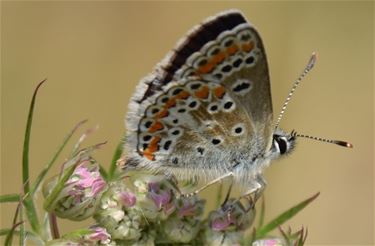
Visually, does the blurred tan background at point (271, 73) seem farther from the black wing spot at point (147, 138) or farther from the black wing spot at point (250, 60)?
the black wing spot at point (250, 60)

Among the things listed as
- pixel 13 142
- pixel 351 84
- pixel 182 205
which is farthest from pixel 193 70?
pixel 351 84

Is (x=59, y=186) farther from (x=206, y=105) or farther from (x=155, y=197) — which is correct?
(x=206, y=105)

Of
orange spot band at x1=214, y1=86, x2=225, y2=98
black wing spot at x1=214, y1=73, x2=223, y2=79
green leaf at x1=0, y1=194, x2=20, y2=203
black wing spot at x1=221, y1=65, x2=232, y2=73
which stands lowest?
green leaf at x1=0, y1=194, x2=20, y2=203

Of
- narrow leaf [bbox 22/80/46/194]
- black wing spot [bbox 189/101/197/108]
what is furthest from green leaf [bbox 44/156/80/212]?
black wing spot [bbox 189/101/197/108]

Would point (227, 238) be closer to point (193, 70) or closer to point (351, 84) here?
point (193, 70)

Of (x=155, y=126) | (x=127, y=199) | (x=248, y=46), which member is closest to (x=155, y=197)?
(x=127, y=199)

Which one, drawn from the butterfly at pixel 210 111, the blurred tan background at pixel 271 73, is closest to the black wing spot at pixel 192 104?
the butterfly at pixel 210 111

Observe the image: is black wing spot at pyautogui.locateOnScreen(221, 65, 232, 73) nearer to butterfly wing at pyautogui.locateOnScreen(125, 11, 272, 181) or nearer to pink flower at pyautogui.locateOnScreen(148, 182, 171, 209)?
butterfly wing at pyautogui.locateOnScreen(125, 11, 272, 181)
